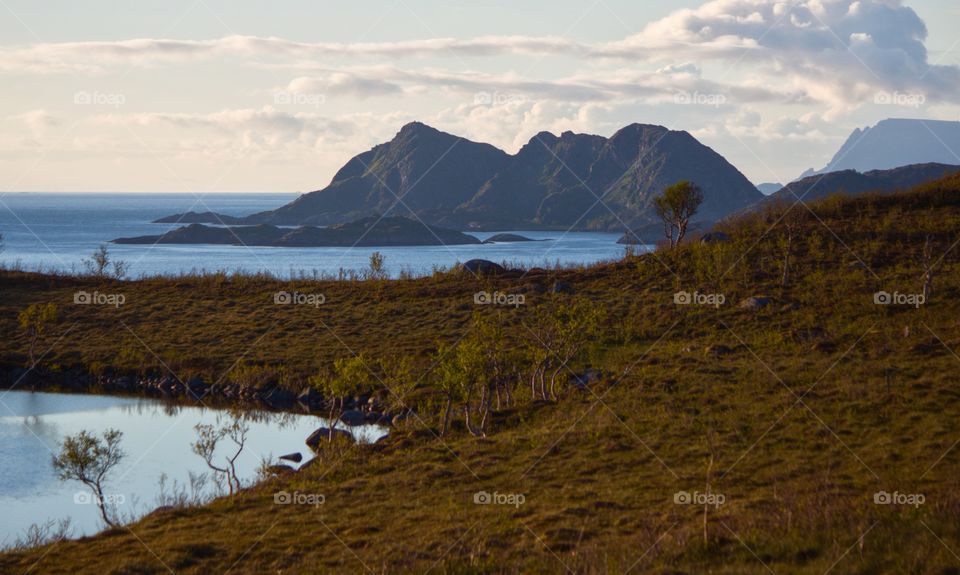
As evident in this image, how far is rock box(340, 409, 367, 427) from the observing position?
41406 millimetres

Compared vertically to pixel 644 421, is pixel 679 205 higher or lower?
higher

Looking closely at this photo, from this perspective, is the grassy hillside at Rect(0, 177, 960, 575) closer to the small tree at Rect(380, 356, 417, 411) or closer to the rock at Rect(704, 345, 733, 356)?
the rock at Rect(704, 345, 733, 356)

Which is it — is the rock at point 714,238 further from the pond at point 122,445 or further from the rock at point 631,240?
the pond at point 122,445

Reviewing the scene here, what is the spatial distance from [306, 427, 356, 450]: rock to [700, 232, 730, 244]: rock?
120ft

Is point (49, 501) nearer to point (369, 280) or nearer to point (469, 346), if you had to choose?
point (469, 346)

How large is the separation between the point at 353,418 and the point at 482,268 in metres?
28.9

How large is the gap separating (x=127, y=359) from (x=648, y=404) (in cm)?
3591

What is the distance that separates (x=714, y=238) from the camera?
211 feet

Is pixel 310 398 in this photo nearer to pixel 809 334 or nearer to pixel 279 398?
pixel 279 398

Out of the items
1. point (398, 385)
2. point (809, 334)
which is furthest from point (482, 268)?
point (809, 334)

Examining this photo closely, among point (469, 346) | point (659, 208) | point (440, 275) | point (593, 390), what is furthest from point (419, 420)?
point (659, 208)

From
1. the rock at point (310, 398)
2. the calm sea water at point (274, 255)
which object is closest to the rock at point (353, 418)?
the rock at point (310, 398)

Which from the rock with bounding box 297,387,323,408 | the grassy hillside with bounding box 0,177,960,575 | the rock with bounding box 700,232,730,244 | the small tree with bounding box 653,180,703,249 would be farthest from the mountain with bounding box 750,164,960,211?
the rock with bounding box 297,387,323,408

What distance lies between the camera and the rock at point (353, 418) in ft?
136
